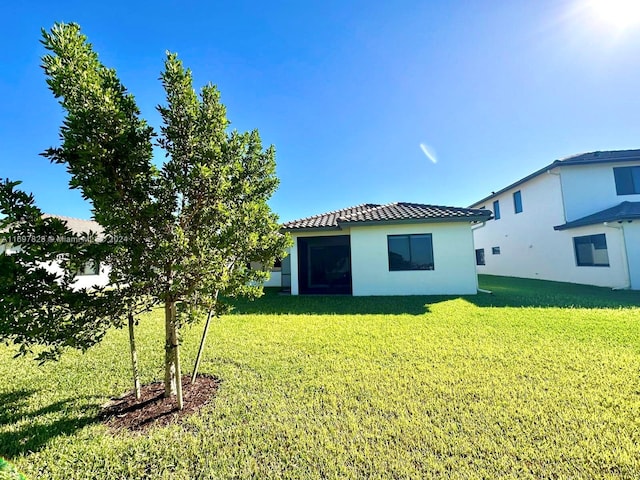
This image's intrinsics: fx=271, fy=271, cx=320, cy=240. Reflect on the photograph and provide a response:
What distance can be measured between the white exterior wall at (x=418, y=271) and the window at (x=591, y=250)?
23.6 feet

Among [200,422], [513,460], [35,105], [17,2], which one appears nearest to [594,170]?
[513,460]

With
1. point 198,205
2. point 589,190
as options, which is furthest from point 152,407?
point 589,190

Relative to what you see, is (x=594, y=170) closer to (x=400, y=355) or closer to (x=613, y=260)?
(x=613, y=260)

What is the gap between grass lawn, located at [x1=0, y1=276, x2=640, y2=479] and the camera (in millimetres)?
2643

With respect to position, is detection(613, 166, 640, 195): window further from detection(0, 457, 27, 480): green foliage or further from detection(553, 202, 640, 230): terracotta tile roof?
detection(0, 457, 27, 480): green foliage

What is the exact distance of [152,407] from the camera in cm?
379

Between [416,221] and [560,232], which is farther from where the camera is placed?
[560,232]

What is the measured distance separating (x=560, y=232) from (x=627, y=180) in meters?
4.32

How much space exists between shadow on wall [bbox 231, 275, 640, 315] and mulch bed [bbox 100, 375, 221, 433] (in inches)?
197

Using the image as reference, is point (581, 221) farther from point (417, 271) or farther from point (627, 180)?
point (417, 271)

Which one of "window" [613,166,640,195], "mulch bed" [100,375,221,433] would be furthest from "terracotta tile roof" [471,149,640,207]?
"mulch bed" [100,375,221,433]

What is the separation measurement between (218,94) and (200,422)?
438 cm

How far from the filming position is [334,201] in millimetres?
20844

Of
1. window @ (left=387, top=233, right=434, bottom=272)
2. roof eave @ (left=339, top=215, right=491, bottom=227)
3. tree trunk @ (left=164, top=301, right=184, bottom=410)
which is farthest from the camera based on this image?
window @ (left=387, top=233, right=434, bottom=272)
